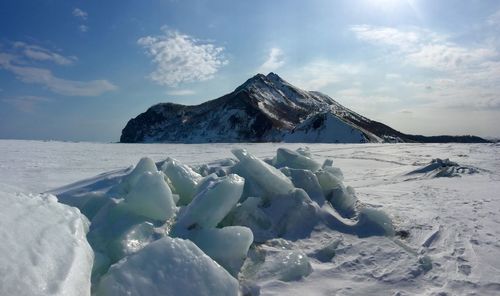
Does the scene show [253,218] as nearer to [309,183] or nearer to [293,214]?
[293,214]

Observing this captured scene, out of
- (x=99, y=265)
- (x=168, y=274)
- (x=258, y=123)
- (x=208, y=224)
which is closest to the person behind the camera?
(x=168, y=274)

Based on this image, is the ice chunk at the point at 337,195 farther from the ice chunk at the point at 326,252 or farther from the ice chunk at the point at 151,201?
the ice chunk at the point at 151,201

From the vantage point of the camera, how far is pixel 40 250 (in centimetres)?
274

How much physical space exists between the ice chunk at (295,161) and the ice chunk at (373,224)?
171cm

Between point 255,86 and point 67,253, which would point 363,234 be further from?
point 255,86

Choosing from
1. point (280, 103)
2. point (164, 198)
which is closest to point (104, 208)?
point (164, 198)

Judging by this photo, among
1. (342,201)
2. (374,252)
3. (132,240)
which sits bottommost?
(374,252)

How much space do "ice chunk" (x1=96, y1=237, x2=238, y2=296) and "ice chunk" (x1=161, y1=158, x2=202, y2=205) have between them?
208 cm

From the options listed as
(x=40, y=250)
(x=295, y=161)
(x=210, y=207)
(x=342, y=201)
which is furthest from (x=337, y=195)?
(x=40, y=250)

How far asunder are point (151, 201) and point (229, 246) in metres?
1.17

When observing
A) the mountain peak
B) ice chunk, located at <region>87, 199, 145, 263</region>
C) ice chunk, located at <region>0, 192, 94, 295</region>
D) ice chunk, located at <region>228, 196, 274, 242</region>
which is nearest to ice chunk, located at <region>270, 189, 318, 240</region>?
ice chunk, located at <region>228, 196, 274, 242</region>

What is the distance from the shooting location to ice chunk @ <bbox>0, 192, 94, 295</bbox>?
7.79 ft

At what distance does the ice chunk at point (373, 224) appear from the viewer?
16.5 ft

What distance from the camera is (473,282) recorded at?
379cm
